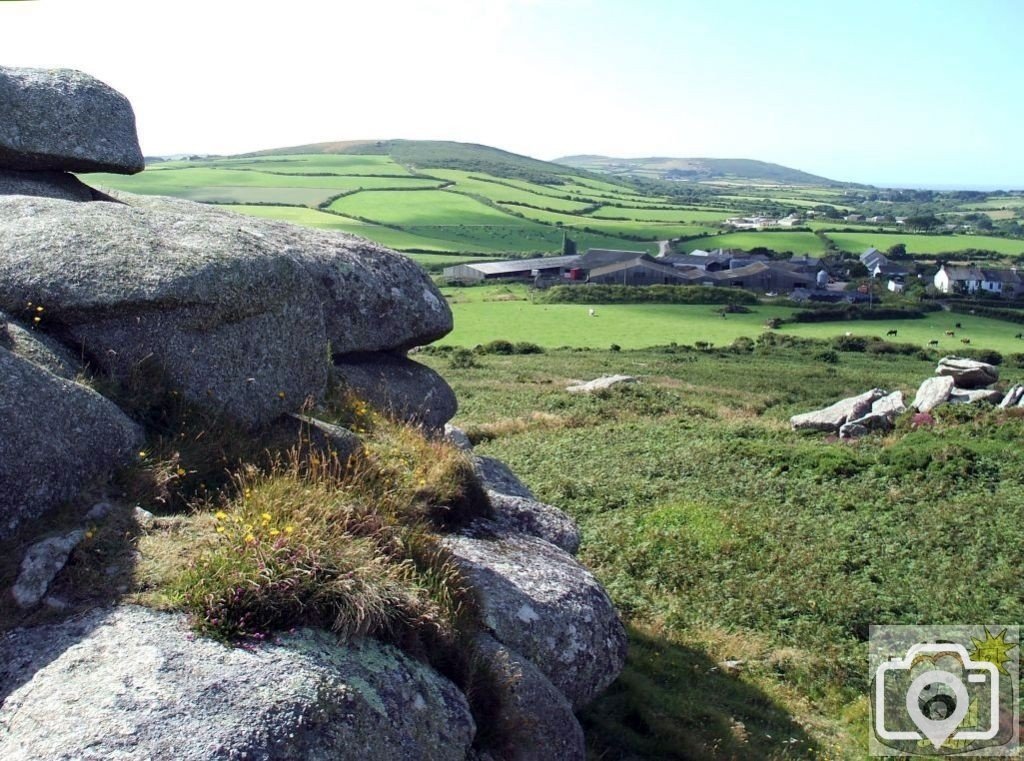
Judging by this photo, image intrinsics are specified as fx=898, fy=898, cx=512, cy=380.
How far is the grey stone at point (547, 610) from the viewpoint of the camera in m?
9.80

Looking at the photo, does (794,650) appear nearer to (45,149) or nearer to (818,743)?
(818,743)

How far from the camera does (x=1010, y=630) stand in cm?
1659

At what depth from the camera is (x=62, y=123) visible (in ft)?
49.9

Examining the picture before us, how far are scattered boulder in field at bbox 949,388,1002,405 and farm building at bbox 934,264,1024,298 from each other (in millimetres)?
97315

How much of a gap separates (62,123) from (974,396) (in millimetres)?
36767

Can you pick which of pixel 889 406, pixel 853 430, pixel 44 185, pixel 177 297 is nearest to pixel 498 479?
pixel 177 297

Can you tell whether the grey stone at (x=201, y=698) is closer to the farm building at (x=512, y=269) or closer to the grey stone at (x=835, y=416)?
the grey stone at (x=835, y=416)

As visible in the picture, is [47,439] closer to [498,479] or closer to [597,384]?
[498,479]

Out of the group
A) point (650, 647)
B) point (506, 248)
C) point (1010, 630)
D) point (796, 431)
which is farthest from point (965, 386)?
point (506, 248)

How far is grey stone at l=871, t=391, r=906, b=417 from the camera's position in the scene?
119 feet

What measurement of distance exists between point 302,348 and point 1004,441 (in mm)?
25505

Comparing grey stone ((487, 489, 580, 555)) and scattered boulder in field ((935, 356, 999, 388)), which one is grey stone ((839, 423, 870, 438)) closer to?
scattered boulder in field ((935, 356, 999, 388))

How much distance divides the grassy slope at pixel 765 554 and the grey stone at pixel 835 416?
45.6 inches

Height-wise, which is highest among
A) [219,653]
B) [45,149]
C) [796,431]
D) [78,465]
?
[45,149]
